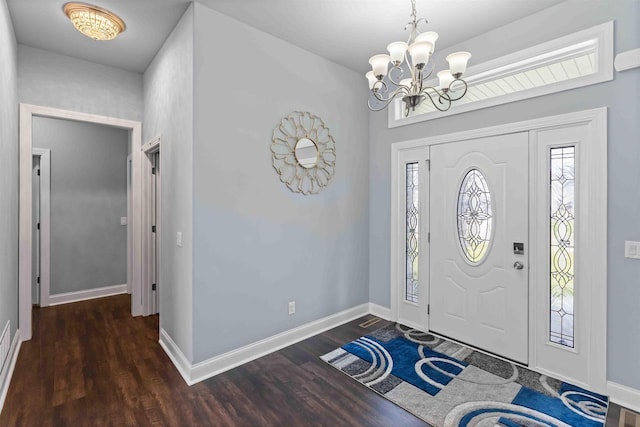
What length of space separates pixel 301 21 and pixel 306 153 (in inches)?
45.7

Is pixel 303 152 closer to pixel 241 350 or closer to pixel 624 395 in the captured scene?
pixel 241 350

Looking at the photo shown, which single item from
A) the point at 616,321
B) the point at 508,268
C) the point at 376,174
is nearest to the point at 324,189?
the point at 376,174

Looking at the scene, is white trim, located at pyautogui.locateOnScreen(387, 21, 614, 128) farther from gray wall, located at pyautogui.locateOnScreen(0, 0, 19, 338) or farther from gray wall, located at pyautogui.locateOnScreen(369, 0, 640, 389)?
gray wall, located at pyautogui.locateOnScreen(0, 0, 19, 338)

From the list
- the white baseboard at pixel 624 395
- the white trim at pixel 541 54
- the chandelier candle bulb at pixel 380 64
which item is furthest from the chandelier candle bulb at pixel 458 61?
the white baseboard at pixel 624 395

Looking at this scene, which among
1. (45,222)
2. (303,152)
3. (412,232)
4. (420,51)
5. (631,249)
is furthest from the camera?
(45,222)

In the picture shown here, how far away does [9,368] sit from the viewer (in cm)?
255

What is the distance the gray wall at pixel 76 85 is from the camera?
127 inches

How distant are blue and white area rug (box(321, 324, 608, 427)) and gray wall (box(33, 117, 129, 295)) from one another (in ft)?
12.9

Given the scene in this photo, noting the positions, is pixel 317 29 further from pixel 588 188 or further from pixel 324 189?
pixel 588 188

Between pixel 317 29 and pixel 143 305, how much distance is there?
3669 mm

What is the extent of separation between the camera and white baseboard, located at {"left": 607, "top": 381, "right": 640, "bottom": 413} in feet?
7.22

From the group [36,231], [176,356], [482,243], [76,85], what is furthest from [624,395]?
[36,231]

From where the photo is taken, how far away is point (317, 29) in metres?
2.91

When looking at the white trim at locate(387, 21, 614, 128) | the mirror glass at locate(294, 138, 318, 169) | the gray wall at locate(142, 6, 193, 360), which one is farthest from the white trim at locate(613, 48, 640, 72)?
the gray wall at locate(142, 6, 193, 360)
